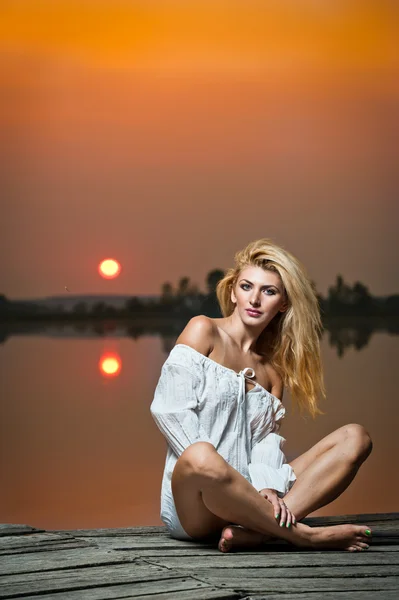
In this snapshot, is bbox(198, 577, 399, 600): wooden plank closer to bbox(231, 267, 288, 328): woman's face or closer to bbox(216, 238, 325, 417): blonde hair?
bbox(216, 238, 325, 417): blonde hair

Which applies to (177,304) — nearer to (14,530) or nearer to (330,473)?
(14,530)

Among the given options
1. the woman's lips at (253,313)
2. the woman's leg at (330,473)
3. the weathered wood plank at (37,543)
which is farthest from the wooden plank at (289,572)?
the woman's lips at (253,313)

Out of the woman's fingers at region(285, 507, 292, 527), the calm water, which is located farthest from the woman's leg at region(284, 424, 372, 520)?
the calm water

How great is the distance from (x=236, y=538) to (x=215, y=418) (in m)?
0.41

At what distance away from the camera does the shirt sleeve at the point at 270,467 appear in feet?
9.26

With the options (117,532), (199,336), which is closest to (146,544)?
(117,532)

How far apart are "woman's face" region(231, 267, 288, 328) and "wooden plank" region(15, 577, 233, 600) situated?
3.72 feet

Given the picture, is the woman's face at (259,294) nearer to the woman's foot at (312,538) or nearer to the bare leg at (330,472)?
the bare leg at (330,472)

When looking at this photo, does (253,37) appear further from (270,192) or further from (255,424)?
A: (255,424)

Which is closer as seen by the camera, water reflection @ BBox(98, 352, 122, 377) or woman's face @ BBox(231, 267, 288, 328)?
woman's face @ BBox(231, 267, 288, 328)

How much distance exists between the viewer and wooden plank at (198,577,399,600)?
2.14 meters

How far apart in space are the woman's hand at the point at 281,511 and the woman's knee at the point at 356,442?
0.29 meters

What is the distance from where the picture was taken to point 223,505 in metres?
2.59

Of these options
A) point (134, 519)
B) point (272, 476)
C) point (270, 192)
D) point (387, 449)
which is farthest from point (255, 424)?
point (270, 192)
